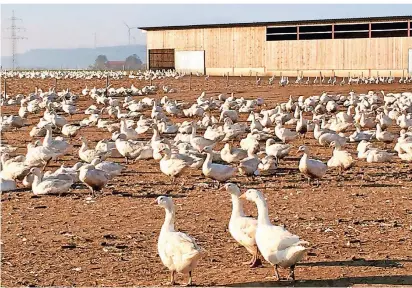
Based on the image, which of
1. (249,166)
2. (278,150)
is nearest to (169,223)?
(249,166)

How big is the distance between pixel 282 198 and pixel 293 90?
104 ft

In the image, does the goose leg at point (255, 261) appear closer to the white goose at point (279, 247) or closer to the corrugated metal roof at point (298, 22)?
the white goose at point (279, 247)

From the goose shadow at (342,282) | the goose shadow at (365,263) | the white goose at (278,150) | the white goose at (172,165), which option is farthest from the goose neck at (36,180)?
the goose shadow at (342,282)

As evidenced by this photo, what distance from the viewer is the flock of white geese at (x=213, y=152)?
30.4 feet

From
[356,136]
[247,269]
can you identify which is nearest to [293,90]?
[356,136]

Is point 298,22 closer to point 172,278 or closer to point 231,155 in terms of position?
point 231,155

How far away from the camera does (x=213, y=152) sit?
61.1 ft

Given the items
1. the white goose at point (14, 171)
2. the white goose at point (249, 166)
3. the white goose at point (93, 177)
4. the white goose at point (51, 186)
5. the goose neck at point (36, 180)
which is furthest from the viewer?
the white goose at point (249, 166)

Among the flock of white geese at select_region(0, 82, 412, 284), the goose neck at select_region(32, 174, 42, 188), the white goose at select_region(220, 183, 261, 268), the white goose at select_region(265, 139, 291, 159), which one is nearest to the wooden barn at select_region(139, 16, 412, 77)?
the flock of white geese at select_region(0, 82, 412, 284)

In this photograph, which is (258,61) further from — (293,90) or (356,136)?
(356,136)

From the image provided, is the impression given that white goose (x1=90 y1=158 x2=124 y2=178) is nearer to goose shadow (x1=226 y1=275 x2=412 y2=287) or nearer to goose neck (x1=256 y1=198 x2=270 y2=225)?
goose neck (x1=256 y1=198 x2=270 y2=225)

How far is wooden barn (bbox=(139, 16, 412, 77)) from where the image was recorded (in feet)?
198

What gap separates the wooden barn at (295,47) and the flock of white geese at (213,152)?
26053mm

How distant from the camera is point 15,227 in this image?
12.6 meters
